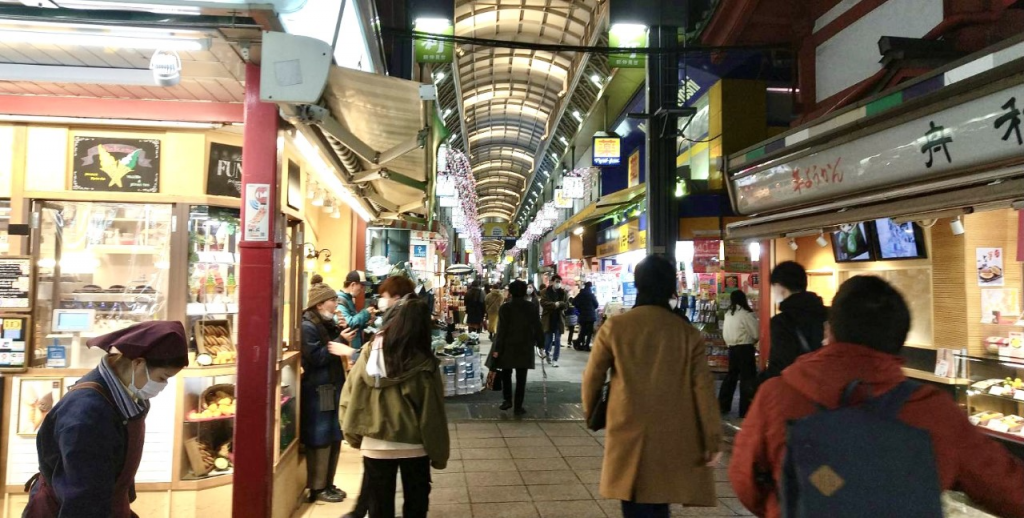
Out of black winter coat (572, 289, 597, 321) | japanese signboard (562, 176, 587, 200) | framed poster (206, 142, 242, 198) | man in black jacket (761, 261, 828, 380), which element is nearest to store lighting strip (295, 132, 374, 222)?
framed poster (206, 142, 242, 198)

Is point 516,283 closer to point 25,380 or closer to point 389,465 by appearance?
point 389,465

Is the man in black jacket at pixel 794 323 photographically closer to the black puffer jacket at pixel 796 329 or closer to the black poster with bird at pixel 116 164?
the black puffer jacket at pixel 796 329

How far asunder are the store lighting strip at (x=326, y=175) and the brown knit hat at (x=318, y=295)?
46.3 inches

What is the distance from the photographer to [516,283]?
8.13m

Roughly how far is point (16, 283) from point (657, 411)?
4.60 meters

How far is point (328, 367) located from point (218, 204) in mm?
1703

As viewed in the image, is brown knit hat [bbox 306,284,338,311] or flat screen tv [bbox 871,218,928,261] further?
flat screen tv [bbox 871,218,928,261]

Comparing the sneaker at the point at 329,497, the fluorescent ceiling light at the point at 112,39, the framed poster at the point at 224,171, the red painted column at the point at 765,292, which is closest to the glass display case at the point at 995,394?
the red painted column at the point at 765,292

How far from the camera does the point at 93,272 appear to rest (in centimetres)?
475

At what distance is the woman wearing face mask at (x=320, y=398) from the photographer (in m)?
5.16

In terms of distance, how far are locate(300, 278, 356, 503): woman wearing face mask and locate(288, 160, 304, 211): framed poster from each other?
765 millimetres

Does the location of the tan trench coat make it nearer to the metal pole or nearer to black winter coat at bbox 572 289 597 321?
the metal pole

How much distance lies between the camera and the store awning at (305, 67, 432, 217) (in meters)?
4.03

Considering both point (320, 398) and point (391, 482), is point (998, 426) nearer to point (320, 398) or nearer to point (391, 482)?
point (391, 482)
